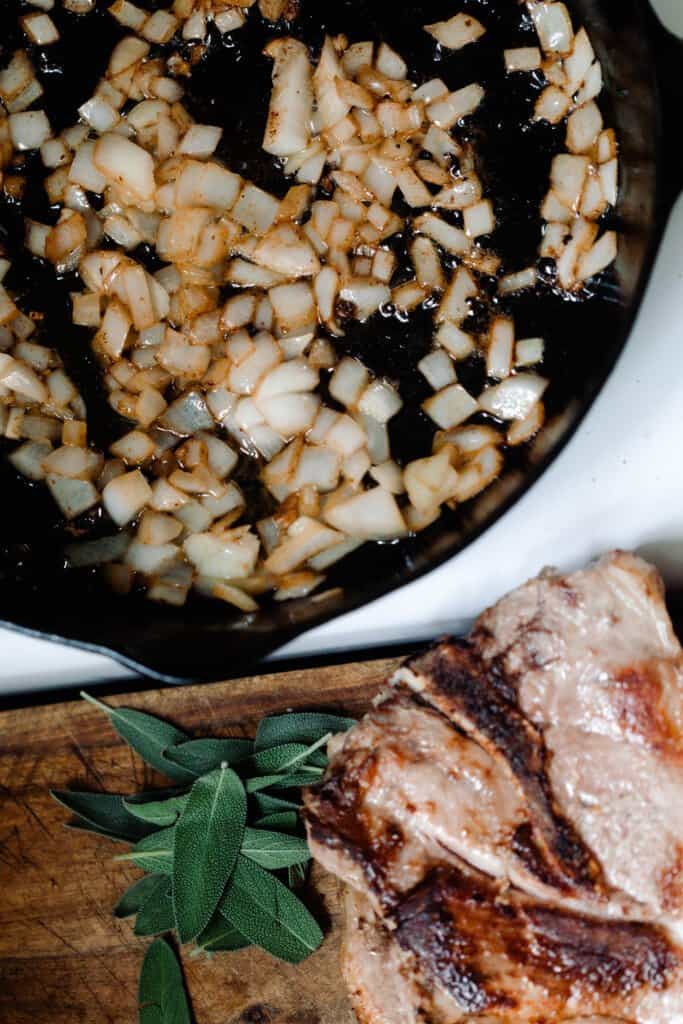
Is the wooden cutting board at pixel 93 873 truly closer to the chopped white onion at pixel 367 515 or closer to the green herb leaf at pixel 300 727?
the green herb leaf at pixel 300 727

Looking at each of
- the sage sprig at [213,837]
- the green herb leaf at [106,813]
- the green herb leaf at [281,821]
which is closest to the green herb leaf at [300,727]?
the sage sprig at [213,837]

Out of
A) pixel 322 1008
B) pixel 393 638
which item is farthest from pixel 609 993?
pixel 393 638

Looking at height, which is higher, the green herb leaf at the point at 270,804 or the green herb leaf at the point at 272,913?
the green herb leaf at the point at 270,804

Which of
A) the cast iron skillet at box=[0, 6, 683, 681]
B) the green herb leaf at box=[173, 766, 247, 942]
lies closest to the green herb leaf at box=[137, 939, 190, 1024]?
the green herb leaf at box=[173, 766, 247, 942]

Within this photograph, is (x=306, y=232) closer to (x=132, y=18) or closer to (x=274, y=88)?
(x=274, y=88)

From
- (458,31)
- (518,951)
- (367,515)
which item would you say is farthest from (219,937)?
(458,31)
